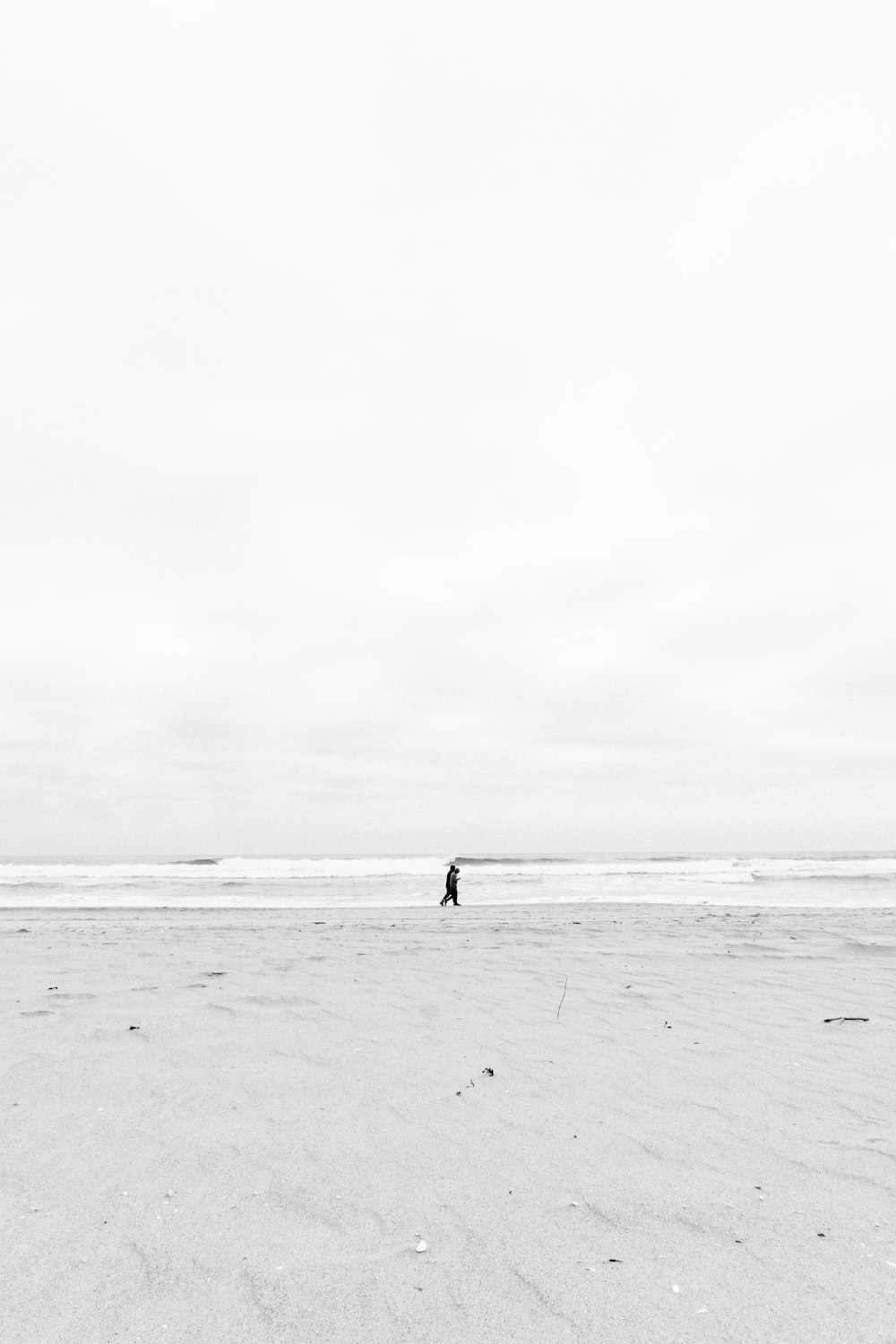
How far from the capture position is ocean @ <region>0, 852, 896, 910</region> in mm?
26469

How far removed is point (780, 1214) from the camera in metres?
3.58

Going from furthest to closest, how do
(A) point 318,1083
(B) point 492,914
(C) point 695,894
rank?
(C) point 695,894 < (B) point 492,914 < (A) point 318,1083

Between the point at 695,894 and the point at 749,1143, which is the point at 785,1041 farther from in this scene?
the point at 695,894

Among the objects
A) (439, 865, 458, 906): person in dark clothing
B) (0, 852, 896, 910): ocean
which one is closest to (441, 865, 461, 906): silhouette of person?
(439, 865, 458, 906): person in dark clothing

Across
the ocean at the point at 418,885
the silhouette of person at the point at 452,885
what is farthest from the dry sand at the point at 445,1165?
the ocean at the point at 418,885

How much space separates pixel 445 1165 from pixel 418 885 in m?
34.0

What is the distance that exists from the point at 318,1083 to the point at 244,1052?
40.1 inches

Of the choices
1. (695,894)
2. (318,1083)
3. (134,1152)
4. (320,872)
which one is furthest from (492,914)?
(320,872)

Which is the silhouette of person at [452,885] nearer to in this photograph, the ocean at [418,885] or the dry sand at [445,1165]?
the ocean at [418,885]

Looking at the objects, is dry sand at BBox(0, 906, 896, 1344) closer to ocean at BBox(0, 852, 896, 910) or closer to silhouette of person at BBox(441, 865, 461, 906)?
silhouette of person at BBox(441, 865, 461, 906)

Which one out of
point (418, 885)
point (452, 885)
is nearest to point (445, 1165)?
point (452, 885)

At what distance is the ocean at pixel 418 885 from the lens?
26469mm

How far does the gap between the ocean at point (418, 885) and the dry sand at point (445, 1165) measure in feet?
60.6

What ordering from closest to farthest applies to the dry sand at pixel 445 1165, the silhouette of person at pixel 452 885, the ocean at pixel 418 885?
the dry sand at pixel 445 1165, the silhouette of person at pixel 452 885, the ocean at pixel 418 885
